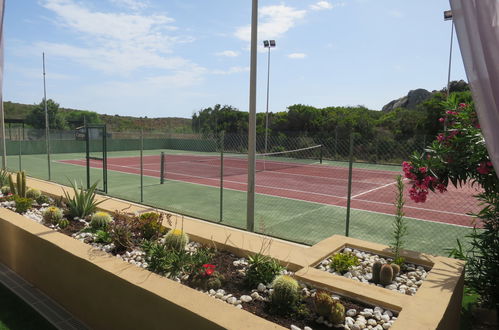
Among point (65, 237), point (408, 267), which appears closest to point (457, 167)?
point (408, 267)

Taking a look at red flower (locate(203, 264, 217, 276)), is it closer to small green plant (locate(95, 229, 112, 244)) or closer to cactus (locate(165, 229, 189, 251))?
cactus (locate(165, 229, 189, 251))

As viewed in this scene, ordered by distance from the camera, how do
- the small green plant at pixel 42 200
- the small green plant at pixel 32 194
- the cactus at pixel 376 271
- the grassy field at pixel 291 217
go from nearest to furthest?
the cactus at pixel 376 271 → the small green plant at pixel 42 200 → the small green plant at pixel 32 194 → the grassy field at pixel 291 217

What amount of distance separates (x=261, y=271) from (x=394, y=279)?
132 cm

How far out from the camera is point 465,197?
43.5 feet

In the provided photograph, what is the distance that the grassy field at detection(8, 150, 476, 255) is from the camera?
25.1 ft

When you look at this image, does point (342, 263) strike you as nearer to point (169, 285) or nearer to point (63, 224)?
point (169, 285)

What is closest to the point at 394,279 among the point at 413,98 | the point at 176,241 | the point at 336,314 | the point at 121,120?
the point at 336,314

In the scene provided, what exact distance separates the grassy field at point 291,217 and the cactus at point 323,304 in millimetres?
3577

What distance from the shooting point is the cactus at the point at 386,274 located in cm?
354

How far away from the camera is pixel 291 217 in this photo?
9.27 metres

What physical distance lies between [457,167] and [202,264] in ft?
9.13

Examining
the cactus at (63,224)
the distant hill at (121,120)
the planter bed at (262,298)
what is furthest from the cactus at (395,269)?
the distant hill at (121,120)

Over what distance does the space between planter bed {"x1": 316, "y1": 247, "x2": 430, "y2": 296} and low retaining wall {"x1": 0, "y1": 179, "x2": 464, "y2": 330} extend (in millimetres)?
87

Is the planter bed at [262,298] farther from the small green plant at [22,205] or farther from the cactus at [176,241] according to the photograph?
the small green plant at [22,205]
